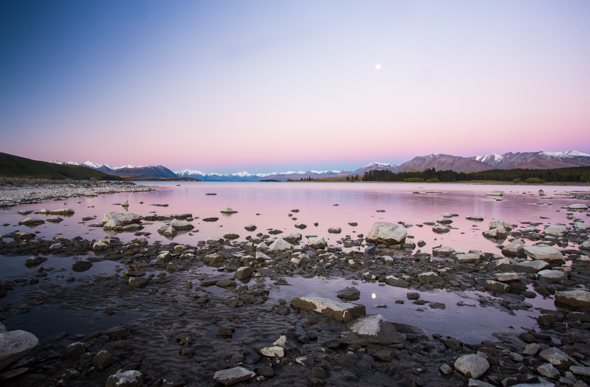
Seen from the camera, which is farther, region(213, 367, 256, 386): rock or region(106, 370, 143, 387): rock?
region(213, 367, 256, 386): rock

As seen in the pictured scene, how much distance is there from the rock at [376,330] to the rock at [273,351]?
6.33 ft

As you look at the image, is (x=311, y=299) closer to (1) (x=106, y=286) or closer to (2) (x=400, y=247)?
(1) (x=106, y=286)

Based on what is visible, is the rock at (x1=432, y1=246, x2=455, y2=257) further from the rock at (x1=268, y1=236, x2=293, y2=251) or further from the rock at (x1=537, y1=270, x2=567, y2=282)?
the rock at (x1=268, y1=236, x2=293, y2=251)

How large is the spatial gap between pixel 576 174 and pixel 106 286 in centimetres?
25086

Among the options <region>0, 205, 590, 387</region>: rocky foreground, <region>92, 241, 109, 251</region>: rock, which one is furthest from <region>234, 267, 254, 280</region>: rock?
<region>92, 241, 109, 251</region>: rock

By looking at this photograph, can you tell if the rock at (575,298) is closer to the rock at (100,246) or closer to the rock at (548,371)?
the rock at (548,371)

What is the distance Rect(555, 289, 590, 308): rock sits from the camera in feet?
25.0

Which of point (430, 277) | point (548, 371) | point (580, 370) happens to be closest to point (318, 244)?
point (430, 277)

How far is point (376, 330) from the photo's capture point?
20.5ft

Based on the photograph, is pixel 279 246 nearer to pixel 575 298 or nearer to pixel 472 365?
pixel 472 365

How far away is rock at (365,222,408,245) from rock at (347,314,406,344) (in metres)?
9.07

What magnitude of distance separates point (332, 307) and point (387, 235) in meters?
9.12

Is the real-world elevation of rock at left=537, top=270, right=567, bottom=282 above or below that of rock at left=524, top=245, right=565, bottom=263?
below

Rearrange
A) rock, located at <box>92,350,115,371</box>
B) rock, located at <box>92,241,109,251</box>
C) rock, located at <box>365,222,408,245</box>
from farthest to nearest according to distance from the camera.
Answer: rock, located at <box>365,222,408,245</box>
rock, located at <box>92,241,109,251</box>
rock, located at <box>92,350,115,371</box>
